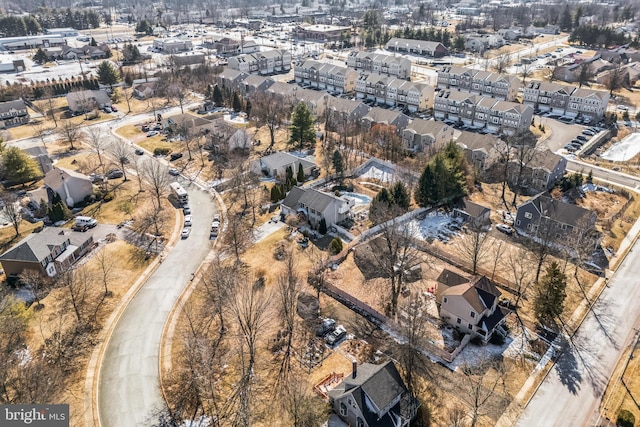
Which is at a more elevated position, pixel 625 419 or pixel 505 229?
pixel 505 229

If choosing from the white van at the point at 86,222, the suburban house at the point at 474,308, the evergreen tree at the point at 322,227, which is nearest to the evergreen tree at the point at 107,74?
the white van at the point at 86,222

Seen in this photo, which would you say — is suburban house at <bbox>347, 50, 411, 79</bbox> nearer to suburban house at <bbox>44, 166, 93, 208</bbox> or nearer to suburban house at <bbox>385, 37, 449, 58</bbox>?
suburban house at <bbox>385, 37, 449, 58</bbox>

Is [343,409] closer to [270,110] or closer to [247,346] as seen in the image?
[247,346]

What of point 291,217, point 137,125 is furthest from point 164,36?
point 291,217

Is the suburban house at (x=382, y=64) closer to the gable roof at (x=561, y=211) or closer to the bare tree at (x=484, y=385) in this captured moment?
the gable roof at (x=561, y=211)

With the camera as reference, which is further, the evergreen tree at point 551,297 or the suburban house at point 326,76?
the suburban house at point 326,76

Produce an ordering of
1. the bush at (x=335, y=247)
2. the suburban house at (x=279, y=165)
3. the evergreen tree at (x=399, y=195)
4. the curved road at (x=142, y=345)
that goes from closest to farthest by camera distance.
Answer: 1. the curved road at (x=142, y=345)
2. the bush at (x=335, y=247)
3. the evergreen tree at (x=399, y=195)
4. the suburban house at (x=279, y=165)

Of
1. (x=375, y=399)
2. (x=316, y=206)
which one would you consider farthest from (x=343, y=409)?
(x=316, y=206)
